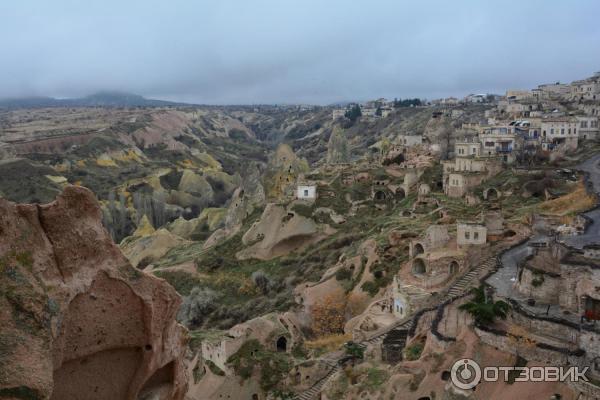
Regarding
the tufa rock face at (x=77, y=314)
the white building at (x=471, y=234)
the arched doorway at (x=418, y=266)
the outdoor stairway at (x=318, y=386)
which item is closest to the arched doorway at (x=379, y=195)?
the arched doorway at (x=418, y=266)

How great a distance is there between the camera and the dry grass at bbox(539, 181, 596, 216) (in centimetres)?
3306

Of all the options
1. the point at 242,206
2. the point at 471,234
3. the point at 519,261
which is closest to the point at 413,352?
the point at 519,261

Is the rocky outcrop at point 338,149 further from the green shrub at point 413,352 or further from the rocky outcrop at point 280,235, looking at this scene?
the green shrub at point 413,352

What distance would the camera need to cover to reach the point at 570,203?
34938 mm

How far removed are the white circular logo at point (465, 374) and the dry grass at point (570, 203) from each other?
59.5 ft

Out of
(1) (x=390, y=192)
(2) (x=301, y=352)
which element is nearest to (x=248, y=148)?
(1) (x=390, y=192)

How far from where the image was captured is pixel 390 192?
56344mm

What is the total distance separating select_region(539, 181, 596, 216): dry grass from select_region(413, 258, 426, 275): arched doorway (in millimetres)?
8993

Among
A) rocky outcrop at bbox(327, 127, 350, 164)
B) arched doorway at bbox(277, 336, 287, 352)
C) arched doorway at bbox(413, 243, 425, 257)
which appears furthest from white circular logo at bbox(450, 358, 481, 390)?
rocky outcrop at bbox(327, 127, 350, 164)

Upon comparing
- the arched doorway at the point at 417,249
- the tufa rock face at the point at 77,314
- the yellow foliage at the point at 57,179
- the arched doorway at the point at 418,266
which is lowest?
the yellow foliage at the point at 57,179

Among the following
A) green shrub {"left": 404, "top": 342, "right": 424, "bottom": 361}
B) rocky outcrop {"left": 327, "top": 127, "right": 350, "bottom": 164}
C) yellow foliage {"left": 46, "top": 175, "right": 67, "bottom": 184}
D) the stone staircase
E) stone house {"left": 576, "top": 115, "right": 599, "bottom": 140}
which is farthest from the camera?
yellow foliage {"left": 46, "top": 175, "right": 67, "bottom": 184}

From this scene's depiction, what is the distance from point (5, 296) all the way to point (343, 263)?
111 feet

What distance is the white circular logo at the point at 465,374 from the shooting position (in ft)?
56.6

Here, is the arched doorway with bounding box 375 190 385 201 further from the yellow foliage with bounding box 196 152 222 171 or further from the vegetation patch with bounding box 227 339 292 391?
the yellow foliage with bounding box 196 152 222 171
